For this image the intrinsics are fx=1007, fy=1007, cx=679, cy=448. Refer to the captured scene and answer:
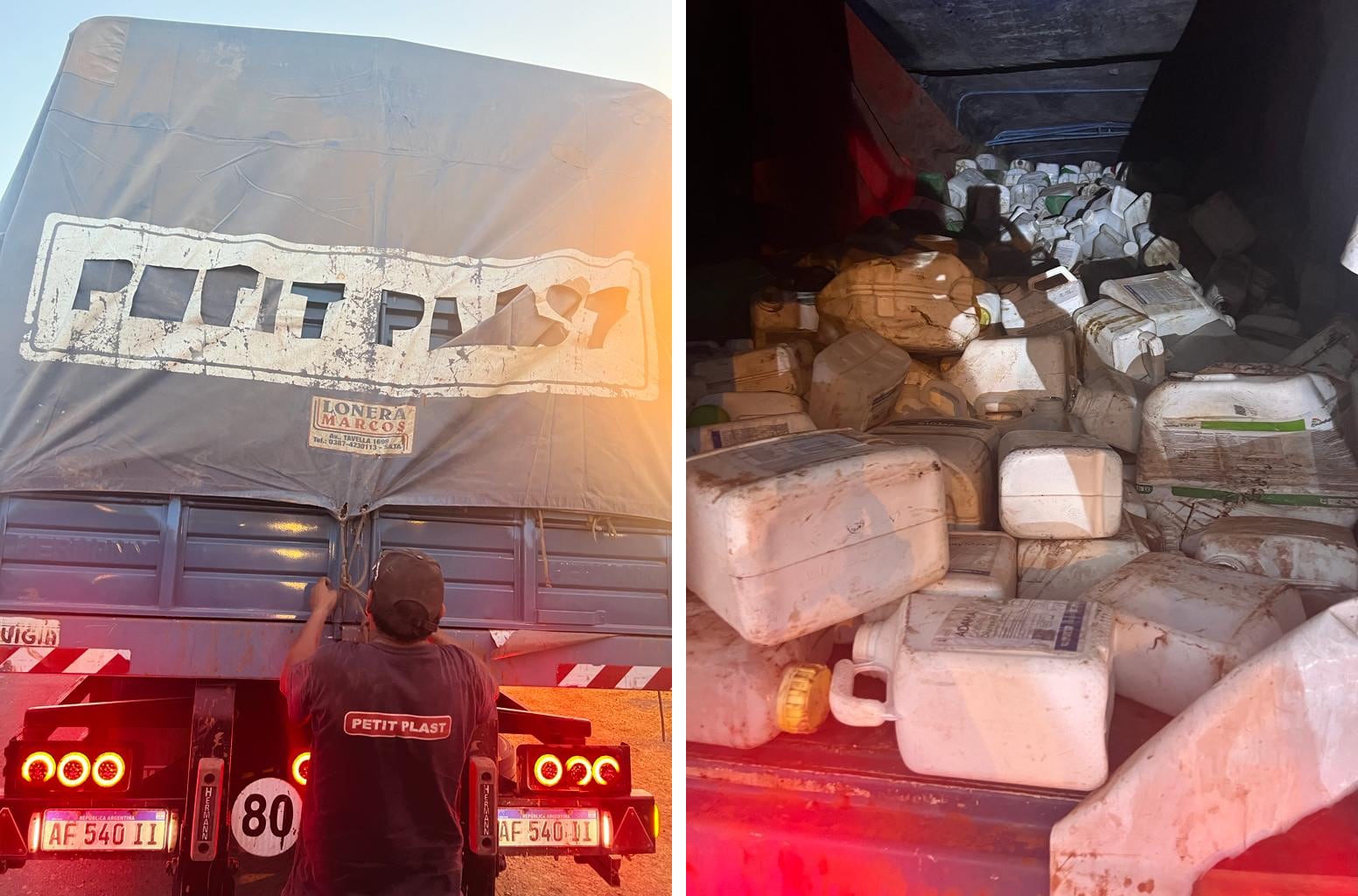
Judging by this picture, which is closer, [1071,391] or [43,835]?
[43,835]

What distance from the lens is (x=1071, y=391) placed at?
259 cm

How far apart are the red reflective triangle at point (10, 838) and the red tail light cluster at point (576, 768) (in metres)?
0.77

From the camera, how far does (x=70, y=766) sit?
5.26 feet

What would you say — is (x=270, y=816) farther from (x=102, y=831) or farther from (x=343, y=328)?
(x=343, y=328)

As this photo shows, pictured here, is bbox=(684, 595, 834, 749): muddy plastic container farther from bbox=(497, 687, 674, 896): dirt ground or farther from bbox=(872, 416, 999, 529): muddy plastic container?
bbox=(872, 416, 999, 529): muddy plastic container

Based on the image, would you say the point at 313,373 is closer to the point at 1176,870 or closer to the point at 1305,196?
the point at 1176,870

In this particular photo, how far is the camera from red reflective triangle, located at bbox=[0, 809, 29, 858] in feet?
5.06

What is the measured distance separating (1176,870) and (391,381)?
1.30m

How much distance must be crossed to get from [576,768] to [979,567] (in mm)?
779

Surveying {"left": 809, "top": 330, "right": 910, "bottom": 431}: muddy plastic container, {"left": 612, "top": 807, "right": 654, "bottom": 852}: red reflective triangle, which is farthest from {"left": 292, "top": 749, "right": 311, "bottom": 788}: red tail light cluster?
{"left": 809, "top": 330, "right": 910, "bottom": 431}: muddy plastic container

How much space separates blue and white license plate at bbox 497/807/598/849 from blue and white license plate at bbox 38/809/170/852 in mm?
534

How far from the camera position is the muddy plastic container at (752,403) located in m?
2.09

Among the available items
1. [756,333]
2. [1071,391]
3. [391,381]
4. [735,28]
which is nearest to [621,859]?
[391,381]

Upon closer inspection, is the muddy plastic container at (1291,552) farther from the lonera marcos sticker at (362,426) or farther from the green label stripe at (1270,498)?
the lonera marcos sticker at (362,426)
